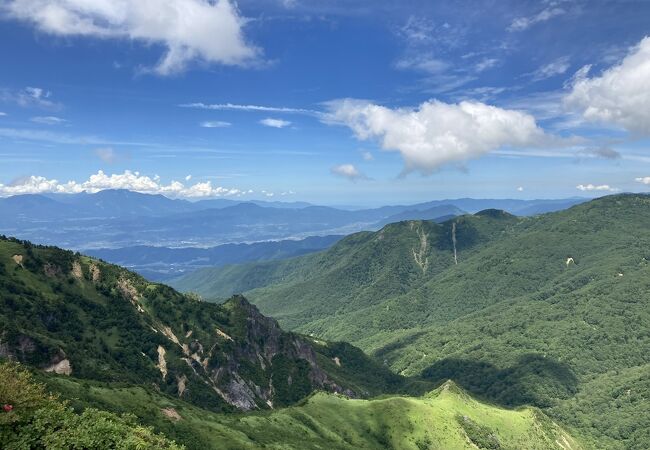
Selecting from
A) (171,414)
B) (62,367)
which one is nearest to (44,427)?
(171,414)

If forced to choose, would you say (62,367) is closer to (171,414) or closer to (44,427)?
(171,414)

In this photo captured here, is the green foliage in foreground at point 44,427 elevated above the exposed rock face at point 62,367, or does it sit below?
above

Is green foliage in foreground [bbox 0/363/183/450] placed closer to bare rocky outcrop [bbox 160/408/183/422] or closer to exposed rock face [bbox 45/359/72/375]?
bare rocky outcrop [bbox 160/408/183/422]

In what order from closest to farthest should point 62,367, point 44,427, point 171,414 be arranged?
point 44,427 < point 171,414 < point 62,367

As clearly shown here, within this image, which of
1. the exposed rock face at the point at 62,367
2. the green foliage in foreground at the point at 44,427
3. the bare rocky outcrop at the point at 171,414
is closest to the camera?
the green foliage in foreground at the point at 44,427

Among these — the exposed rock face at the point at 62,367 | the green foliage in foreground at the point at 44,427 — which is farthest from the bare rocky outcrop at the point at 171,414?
the green foliage in foreground at the point at 44,427

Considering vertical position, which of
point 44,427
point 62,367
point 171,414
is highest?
point 44,427

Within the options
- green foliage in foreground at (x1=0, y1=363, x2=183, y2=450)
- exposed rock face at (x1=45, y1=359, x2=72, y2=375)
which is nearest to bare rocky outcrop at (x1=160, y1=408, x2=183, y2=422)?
exposed rock face at (x1=45, y1=359, x2=72, y2=375)

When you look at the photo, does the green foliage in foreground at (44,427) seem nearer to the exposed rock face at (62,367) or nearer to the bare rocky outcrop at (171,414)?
the bare rocky outcrop at (171,414)

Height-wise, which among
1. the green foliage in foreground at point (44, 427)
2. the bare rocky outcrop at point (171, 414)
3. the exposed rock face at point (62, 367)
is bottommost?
the bare rocky outcrop at point (171, 414)

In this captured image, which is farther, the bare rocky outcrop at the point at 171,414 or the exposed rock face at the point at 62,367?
the exposed rock face at the point at 62,367
